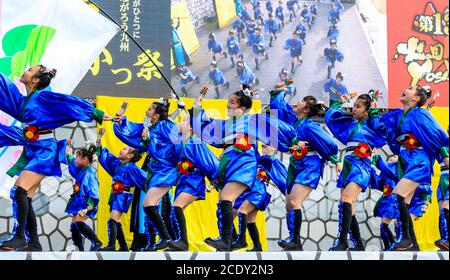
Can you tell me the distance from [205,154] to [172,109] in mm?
2069

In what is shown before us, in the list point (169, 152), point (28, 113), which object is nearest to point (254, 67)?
point (169, 152)

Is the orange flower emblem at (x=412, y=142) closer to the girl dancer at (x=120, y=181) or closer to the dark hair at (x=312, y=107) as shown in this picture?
the dark hair at (x=312, y=107)

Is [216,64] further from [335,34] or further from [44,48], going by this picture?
[44,48]

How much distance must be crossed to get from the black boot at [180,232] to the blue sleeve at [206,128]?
607 mm

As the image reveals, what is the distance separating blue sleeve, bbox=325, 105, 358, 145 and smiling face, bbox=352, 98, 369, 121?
0.16 ft

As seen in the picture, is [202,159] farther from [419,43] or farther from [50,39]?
[419,43]

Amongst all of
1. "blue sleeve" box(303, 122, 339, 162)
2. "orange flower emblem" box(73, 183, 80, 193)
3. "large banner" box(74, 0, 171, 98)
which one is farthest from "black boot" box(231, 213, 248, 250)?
"large banner" box(74, 0, 171, 98)

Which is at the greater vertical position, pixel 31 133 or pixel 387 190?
pixel 31 133

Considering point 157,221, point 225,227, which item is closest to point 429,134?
point 225,227

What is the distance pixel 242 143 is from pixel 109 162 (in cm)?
230

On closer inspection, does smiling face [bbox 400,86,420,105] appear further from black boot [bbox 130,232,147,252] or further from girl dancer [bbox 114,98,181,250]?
black boot [bbox 130,232,147,252]

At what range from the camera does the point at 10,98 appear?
6.29 meters

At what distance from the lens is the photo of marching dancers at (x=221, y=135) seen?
21.2 feet

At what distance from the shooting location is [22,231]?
6125mm
